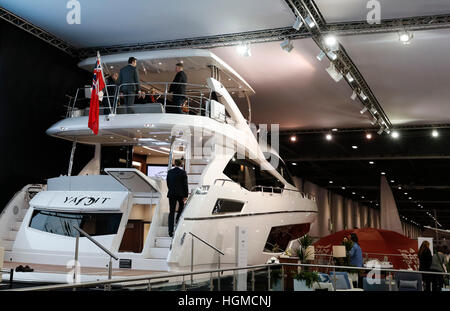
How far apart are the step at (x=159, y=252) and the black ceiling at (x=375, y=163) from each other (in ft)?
36.3

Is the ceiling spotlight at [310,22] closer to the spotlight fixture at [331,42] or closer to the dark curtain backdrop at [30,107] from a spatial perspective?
the spotlight fixture at [331,42]

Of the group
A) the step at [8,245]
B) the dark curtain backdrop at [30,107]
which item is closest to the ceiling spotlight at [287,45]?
the dark curtain backdrop at [30,107]

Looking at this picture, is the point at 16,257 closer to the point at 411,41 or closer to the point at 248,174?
the point at 248,174

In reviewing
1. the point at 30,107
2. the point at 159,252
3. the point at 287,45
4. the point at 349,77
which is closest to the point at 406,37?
the point at 287,45

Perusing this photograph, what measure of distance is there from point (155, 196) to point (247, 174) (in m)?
2.22

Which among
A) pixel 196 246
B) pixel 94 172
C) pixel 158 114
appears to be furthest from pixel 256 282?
pixel 94 172

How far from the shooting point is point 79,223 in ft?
23.9

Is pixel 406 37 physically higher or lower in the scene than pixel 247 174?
higher

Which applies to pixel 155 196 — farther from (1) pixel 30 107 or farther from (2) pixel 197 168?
(1) pixel 30 107

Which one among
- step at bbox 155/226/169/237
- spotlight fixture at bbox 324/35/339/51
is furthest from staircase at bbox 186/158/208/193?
spotlight fixture at bbox 324/35/339/51

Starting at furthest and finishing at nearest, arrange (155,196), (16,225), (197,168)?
(197,168) < (16,225) < (155,196)

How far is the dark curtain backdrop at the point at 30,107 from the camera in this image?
890 cm

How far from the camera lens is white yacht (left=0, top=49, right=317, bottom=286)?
23.1 feet

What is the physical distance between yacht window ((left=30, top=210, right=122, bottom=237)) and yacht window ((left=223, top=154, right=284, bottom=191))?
221cm
